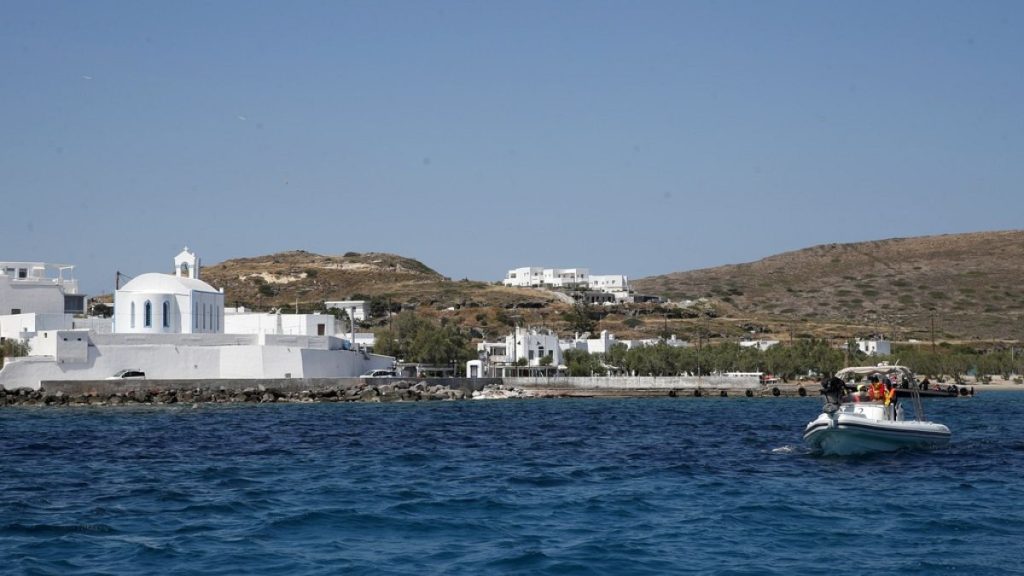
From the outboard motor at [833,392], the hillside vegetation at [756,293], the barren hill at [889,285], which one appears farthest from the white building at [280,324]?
the barren hill at [889,285]

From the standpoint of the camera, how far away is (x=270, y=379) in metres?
70.4

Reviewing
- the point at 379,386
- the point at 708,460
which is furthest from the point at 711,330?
the point at 708,460

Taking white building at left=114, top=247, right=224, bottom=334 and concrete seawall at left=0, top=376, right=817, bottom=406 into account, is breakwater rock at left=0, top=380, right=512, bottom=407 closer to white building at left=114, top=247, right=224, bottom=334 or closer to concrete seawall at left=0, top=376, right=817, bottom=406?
concrete seawall at left=0, top=376, right=817, bottom=406


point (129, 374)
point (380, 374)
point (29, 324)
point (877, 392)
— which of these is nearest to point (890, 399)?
point (877, 392)

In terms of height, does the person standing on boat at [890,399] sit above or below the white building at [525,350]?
below

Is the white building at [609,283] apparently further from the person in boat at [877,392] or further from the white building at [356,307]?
the person in boat at [877,392]

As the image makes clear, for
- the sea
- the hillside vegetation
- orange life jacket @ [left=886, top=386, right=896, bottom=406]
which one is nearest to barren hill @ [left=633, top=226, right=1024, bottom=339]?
the hillside vegetation

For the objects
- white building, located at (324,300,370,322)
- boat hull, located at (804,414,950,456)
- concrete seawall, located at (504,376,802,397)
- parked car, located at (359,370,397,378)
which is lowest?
boat hull, located at (804,414,950,456)

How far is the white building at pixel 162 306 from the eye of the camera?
7412 centimetres

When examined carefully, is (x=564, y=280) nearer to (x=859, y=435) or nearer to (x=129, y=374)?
(x=129, y=374)

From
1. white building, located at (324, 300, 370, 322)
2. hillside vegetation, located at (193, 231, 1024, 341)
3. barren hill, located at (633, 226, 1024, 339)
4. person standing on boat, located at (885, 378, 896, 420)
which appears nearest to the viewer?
person standing on boat, located at (885, 378, 896, 420)

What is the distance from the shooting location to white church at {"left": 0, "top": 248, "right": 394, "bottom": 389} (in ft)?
225

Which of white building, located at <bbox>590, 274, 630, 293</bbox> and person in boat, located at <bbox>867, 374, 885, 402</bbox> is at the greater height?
white building, located at <bbox>590, 274, 630, 293</bbox>

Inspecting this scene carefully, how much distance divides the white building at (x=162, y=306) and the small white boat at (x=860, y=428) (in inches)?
2003
